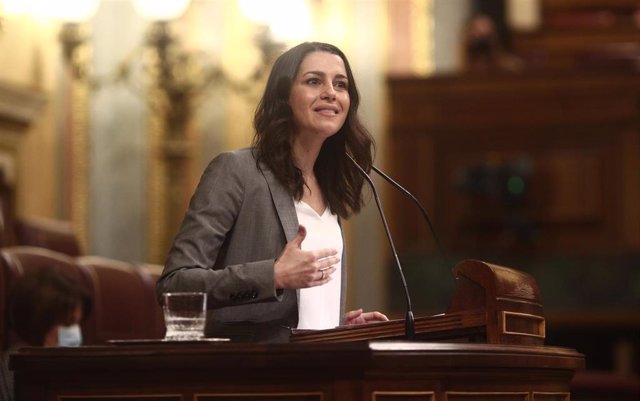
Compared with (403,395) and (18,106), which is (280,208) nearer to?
(403,395)

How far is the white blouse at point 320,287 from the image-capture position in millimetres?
2703

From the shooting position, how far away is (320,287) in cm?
275

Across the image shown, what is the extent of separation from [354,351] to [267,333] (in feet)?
1.51

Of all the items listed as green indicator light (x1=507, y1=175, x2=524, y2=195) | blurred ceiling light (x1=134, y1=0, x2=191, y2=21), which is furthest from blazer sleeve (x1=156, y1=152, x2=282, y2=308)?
green indicator light (x1=507, y1=175, x2=524, y2=195)

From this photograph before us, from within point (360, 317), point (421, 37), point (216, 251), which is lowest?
point (360, 317)

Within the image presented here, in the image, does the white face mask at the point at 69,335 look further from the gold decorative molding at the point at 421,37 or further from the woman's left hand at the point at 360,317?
the gold decorative molding at the point at 421,37

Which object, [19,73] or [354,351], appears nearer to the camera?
[354,351]

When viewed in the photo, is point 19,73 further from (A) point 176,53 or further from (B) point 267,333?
(B) point 267,333

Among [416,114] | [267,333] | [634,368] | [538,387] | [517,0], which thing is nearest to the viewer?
[538,387]

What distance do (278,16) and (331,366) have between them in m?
5.01

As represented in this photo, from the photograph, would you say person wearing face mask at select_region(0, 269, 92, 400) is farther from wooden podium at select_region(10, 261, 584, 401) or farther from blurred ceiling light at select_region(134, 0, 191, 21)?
blurred ceiling light at select_region(134, 0, 191, 21)


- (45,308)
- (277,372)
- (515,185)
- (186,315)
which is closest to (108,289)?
(45,308)

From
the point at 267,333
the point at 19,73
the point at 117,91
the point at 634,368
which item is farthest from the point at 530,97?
the point at 267,333

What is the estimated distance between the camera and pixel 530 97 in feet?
25.1
